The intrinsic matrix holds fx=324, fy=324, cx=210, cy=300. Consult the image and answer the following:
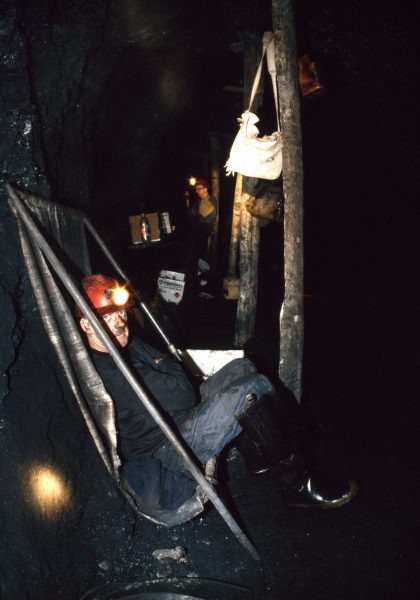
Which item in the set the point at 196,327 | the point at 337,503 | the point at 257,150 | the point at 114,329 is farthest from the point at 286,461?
the point at 196,327

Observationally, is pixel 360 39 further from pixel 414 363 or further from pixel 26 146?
pixel 414 363

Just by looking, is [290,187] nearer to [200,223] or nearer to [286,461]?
[286,461]

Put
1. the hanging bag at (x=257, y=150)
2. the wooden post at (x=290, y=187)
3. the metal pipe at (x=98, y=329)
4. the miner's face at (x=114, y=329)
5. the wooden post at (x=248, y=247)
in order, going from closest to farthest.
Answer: the metal pipe at (x=98, y=329) < the miner's face at (x=114, y=329) < the wooden post at (x=290, y=187) < the hanging bag at (x=257, y=150) < the wooden post at (x=248, y=247)

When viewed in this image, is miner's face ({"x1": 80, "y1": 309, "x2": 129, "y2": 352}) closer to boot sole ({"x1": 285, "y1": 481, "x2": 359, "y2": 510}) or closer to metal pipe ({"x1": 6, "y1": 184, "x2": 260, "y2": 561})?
metal pipe ({"x1": 6, "y1": 184, "x2": 260, "y2": 561})

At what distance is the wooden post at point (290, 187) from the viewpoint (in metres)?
2.99

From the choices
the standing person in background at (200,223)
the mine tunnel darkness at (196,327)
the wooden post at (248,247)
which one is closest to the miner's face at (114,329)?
the mine tunnel darkness at (196,327)

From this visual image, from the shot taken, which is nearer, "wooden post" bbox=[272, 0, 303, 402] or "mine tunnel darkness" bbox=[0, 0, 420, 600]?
"mine tunnel darkness" bbox=[0, 0, 420, 600]

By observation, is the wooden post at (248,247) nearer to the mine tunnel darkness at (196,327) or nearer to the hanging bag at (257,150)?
the mine tunnel darkness at (196,327)

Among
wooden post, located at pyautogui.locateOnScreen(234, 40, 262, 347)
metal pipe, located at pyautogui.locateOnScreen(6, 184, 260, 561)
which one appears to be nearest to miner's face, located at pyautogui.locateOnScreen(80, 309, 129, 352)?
metal pipe, located at pyautogui.locateOnScreen(6, 184, 260, 561)

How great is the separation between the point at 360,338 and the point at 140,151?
5866 millimetres

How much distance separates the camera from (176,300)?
7520mm

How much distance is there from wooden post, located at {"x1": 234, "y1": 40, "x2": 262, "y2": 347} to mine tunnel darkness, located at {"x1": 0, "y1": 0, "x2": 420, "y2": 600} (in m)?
0.29

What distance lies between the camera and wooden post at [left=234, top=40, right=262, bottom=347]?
15.7 ft

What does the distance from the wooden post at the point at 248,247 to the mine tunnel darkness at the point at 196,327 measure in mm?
290
